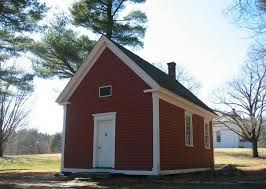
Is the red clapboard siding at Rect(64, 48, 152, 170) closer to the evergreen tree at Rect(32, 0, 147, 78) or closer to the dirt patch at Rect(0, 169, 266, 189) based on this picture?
the dirt patch at Rect(0, 169, 266, 189)

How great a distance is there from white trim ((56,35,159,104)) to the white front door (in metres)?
2.79

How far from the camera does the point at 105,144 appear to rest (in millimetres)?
18688

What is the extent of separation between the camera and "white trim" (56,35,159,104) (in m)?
17.7

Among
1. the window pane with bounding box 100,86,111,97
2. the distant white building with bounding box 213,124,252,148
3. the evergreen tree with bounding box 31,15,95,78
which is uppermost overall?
the evergreen tree with bounding box 31,15,95,78

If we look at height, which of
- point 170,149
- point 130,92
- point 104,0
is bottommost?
point 170,149

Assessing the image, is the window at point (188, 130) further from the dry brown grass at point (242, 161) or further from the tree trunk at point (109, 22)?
the tree trunk at point (109, 22)

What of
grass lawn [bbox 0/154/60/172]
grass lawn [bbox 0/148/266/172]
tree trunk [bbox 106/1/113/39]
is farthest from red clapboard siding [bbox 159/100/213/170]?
tree trunk [bbox 106/1/113/39]

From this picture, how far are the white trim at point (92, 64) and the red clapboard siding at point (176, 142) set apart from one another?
1.50 meters

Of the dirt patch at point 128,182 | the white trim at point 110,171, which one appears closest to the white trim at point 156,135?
the white trim at point 110,171

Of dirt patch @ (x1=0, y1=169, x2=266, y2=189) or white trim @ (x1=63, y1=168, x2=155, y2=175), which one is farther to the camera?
white trim @ (x1=63, y1=168, x2=155, y2=175)

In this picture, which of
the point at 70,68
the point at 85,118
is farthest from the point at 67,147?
the point at 70,68

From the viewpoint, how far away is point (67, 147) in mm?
20062

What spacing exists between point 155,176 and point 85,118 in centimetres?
522

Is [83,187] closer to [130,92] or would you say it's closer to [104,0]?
[130,92]
